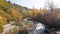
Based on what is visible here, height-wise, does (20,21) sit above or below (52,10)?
below

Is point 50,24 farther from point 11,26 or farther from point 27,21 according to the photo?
point 11,26

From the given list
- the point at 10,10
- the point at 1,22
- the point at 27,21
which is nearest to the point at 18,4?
the point at 10,10

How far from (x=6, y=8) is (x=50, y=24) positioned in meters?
0.91

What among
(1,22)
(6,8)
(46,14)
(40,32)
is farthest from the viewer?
(40,32)

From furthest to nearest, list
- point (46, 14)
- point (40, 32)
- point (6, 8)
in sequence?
1. point (40, 32)
2. point (46, 14)
3. point (6, 8)

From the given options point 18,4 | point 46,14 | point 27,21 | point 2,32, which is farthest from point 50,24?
point 2,32

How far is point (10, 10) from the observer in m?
3.02

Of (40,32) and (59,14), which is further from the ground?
(59,14)

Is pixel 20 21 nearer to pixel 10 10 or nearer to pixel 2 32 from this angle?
pixel 10 10

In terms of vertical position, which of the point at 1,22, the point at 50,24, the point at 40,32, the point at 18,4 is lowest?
the point at 40,32

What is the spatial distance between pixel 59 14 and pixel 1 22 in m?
1.11

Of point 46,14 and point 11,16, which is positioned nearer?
point 11,16

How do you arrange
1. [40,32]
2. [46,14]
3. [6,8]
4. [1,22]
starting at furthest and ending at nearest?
[40,32], [46,14], [6,8], [1,22]

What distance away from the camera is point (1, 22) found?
102 inches
